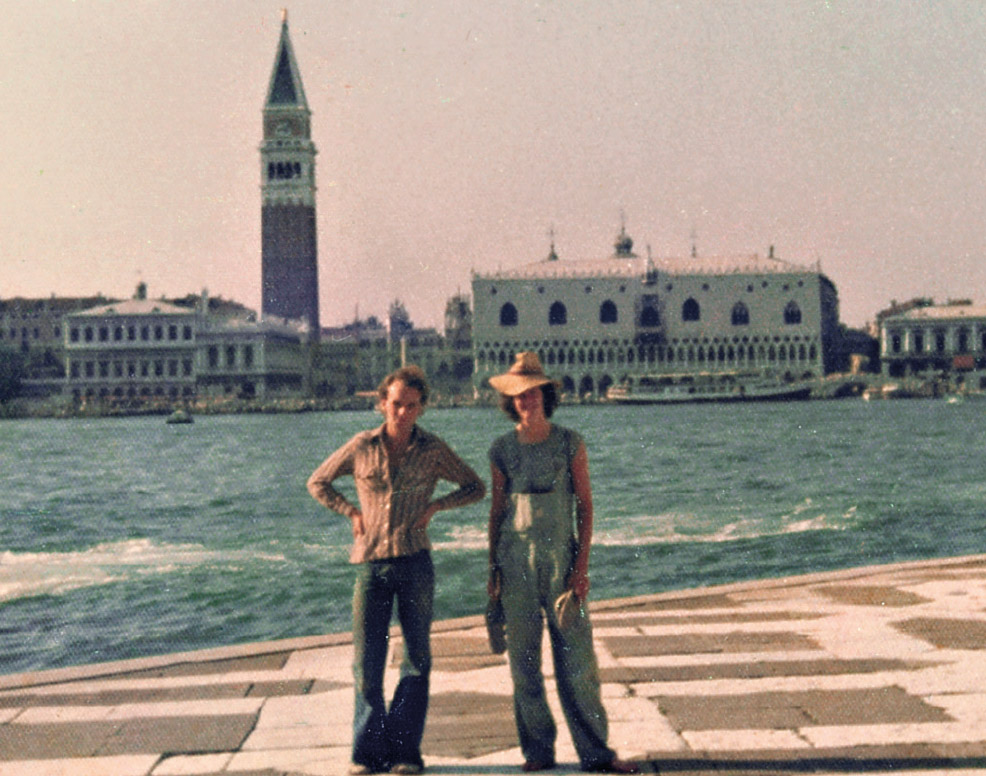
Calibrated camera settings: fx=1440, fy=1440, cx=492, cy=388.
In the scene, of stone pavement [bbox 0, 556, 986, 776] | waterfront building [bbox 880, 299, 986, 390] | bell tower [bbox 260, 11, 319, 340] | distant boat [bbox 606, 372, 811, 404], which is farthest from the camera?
bell tower [bbox 260, 11, 319, 340]

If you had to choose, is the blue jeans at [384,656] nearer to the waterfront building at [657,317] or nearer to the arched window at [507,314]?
the waterfront building at [657,317]

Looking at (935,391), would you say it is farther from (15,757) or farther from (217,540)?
(15,757)

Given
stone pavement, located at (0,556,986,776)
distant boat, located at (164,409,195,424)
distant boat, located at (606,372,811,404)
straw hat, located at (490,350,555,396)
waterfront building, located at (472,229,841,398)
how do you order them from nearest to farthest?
straw hat, located at (490,350,555,396)
stone pavement, located at (0,556,986,776)
distant boat, located at (164,409,195,424)
distant boat, located at (606,372,811,404)
waterfront building, located at (472,229,841,398)

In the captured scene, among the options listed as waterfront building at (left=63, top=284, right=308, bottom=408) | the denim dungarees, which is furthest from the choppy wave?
waterfront building at (left=63, top=284, right=308, bottom=408)

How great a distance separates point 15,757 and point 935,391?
8068 cm

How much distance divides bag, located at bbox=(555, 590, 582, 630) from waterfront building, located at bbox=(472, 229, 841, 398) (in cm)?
7663

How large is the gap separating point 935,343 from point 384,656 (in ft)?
272

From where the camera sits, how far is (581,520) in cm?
377

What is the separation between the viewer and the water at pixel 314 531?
986 cm

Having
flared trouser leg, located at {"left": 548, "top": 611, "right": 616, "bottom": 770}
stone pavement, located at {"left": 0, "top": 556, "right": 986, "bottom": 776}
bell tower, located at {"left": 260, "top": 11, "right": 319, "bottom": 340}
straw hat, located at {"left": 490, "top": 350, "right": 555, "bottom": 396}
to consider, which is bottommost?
stone pavement, located at {"left": 0, "top": 556, "right": 986, "bottom": 776}

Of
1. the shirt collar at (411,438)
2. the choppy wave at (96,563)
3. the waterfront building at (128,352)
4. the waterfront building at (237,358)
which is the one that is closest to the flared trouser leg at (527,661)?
the shirt collar at (411,438)

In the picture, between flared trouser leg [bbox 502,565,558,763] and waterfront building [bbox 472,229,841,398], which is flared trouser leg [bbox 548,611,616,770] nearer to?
flared trouser leg [bbox 502,565,558,763]

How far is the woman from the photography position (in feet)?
12.1

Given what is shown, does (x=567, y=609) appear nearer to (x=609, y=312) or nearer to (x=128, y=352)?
(x=609, y=312)
